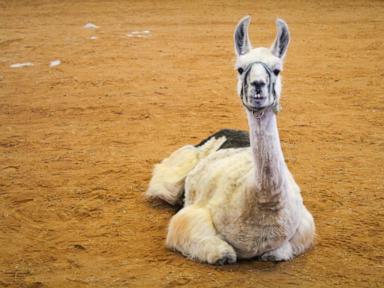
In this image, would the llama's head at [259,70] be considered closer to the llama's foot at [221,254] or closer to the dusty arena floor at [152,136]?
the llama's foot at [221,254]

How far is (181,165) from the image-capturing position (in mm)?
6555

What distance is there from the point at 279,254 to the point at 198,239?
2.18ft

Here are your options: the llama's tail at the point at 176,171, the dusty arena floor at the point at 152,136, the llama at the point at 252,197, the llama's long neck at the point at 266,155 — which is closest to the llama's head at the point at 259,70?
the llama at the point at 252,197

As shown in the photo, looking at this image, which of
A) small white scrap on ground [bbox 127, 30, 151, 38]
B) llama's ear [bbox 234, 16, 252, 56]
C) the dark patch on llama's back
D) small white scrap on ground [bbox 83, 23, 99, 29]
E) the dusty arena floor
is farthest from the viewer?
small white scrap on ground [bbox 83, 23, 99, 29]

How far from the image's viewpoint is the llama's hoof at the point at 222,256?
480 cm

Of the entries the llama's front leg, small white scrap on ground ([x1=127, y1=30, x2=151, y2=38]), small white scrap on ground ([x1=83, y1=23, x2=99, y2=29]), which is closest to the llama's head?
the llama's front leg

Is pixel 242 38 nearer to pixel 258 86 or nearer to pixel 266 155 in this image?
pixel 258 86

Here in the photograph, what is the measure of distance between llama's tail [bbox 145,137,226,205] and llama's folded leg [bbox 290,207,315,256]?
146 centimetres

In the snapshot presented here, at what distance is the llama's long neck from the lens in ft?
14.7

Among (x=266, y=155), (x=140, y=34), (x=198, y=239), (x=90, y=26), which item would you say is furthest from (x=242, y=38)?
(x=90, y=26)

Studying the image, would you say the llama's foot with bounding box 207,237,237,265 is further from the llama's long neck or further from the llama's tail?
the llama's tail

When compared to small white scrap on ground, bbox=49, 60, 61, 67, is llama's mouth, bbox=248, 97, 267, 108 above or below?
above

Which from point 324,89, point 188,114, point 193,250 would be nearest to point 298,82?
point 324,89

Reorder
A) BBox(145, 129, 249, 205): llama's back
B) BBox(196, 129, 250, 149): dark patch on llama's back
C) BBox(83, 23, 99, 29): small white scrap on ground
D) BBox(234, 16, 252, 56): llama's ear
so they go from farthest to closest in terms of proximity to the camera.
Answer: BBox(83, 23, 99, 29): small white scrap on ground < BBox(145, 129, 249, 205): llama's back < BBox(196, 129, 250, 149): dark patch on llama's back < BBox(234, 16, 252, 56): llama's ear
